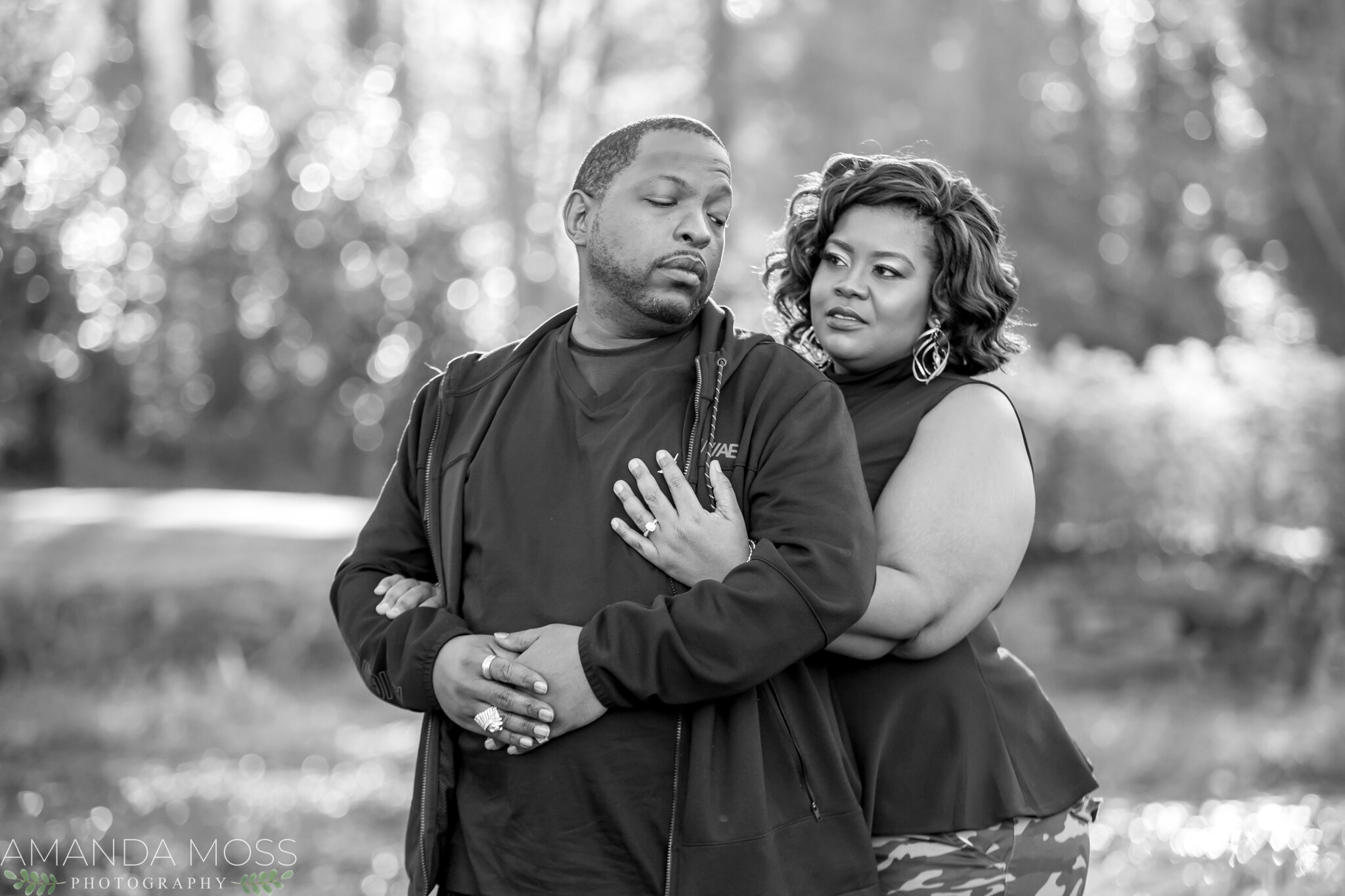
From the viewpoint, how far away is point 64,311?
7.54m

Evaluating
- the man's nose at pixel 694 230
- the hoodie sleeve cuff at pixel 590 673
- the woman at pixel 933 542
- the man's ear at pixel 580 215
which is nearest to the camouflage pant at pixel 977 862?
the woman at pixel 933 542

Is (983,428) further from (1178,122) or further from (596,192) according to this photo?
(1178,122)

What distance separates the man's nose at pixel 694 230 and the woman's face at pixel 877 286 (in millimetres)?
426

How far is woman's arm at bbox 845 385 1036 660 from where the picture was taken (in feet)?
8.35

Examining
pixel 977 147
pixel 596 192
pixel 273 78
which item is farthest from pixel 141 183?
pixel 596 192

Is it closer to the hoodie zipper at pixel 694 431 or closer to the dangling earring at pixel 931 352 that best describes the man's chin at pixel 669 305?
the hoodie zipper at pixel 694 431

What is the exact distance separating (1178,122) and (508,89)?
937 centimetres

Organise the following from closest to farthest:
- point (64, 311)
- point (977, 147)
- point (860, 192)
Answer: point (860, 192)
point (64, 311)
point (977, 147)

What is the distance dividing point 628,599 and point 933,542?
2.17ft

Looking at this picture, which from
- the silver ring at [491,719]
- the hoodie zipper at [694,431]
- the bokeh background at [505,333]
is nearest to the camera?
the silver ring at [491,719]

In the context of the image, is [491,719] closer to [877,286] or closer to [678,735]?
[678,735]

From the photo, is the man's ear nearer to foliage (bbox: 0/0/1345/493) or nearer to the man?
the man

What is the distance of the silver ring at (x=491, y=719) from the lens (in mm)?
2285

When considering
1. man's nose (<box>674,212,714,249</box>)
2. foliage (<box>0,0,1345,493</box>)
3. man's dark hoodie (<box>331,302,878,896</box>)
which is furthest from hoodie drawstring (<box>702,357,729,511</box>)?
foliage (<box>0,0,1345,493</box>)
